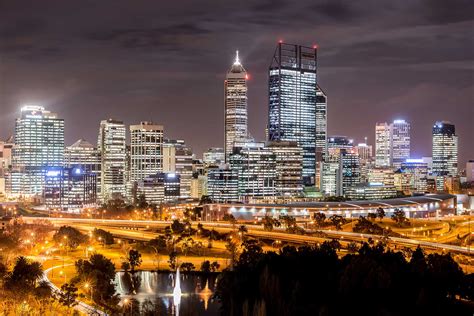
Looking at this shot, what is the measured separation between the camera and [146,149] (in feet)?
306

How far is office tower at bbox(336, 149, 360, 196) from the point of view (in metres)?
95.4

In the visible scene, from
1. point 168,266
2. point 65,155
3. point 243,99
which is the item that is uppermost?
point 243,99

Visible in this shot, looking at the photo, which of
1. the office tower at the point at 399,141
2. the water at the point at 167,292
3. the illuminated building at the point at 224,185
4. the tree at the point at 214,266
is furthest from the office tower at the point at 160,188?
the office tower at the point at 399,141

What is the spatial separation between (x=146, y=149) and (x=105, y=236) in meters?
55.6

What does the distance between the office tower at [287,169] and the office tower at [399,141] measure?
56.4 m

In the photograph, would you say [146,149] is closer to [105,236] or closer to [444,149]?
[444,149]

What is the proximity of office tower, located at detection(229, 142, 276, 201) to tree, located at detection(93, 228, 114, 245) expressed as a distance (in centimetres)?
3601

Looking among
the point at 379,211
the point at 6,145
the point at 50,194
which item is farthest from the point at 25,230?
the point at 6,145

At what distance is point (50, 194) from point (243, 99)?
113ft

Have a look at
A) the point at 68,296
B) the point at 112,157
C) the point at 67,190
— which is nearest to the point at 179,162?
the point at 112,157

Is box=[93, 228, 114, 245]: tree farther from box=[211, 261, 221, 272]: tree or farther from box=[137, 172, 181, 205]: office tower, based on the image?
box=[137, 172, 181, 205]: office tower

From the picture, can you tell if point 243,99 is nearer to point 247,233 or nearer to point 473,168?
point 473,168

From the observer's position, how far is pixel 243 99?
97188 mm

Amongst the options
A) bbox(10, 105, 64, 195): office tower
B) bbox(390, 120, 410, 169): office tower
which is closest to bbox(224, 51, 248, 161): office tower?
bbox(10, 105, 64, 195): office tower
